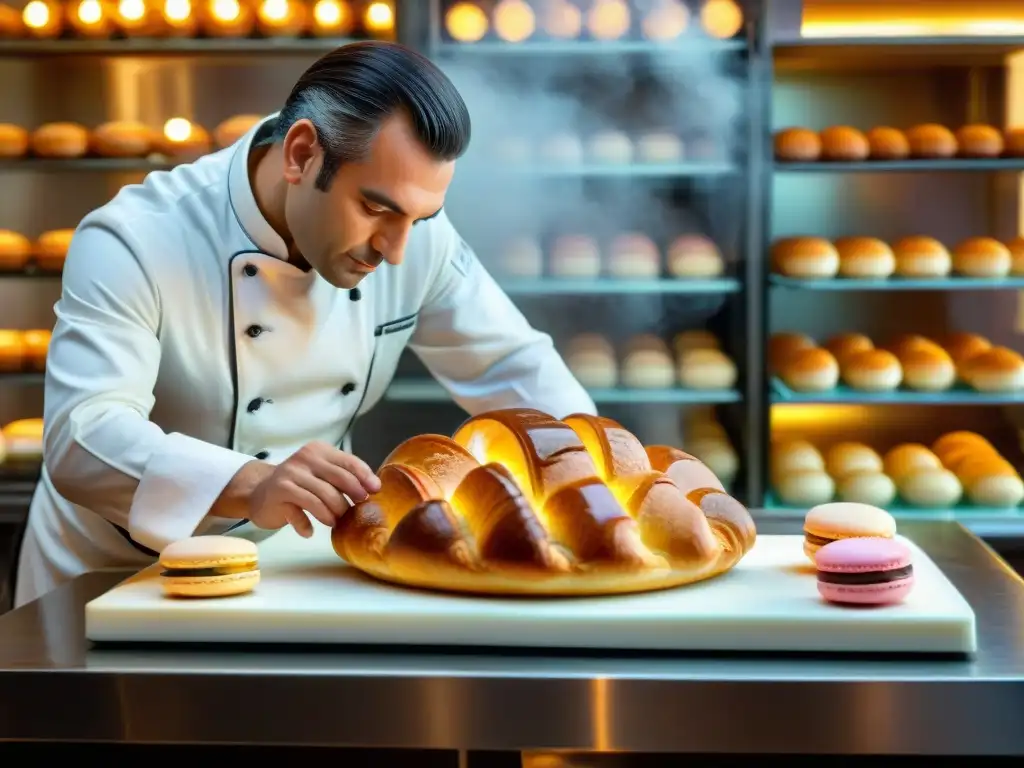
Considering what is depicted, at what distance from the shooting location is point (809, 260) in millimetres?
3385

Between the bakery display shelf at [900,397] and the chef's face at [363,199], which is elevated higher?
the chef's face at [363,199]

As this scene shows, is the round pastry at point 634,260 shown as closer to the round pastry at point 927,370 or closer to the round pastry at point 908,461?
the round pastry at point 927,370

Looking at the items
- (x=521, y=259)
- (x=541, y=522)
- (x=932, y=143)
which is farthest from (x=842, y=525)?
(x=932, y=143)

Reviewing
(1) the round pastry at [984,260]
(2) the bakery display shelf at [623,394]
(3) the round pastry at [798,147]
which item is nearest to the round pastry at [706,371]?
(2) the bakery display shelf at [623,394]

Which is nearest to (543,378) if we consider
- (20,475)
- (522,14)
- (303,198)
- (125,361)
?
(303,198)

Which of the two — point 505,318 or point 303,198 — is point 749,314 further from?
point 303,198

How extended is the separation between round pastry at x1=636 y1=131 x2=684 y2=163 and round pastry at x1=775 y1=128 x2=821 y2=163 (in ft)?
0.93

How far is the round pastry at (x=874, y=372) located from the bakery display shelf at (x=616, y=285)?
15.8 inches

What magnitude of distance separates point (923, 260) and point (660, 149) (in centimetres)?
82

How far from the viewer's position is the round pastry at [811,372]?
337 centimetres

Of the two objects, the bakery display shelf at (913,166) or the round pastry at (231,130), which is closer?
the bakery display shelf at (913,166)

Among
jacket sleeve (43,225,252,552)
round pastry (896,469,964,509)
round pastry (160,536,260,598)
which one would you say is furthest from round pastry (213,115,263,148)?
round pastry (160,536,260,598)

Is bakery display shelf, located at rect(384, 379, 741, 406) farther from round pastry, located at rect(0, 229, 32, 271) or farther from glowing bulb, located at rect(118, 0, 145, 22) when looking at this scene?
glowing bulb, located at rect(118, 0, 145, 22)

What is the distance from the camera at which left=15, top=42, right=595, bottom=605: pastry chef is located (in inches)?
50.4
